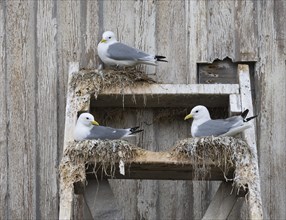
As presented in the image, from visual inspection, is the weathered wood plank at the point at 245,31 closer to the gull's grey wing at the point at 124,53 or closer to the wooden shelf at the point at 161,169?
the gull's grey wing at the point at 124,53

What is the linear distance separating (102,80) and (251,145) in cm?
122

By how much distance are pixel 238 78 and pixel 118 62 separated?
35.7 inches

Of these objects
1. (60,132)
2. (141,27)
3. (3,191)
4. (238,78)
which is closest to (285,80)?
(238,78)

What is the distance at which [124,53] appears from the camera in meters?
7.32

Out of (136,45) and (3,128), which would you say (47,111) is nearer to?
(3,128)

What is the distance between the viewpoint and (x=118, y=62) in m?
7.36

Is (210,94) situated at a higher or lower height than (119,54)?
lower

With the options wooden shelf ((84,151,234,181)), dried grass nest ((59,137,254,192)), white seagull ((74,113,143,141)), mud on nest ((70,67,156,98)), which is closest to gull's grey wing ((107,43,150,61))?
mud on nest ((70,67,156,98))

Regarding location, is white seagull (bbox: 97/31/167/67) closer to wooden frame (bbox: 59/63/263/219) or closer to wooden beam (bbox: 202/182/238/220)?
wooden frame (bbox: 59/63/263/219)

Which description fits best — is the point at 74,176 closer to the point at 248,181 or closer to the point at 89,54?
the point at 248,181

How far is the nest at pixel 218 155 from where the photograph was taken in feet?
20.7

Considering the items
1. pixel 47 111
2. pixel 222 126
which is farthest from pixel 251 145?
pixel 47 111

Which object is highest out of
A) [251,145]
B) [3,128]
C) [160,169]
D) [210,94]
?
[210,94]

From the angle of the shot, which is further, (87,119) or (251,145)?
(87,119)
